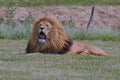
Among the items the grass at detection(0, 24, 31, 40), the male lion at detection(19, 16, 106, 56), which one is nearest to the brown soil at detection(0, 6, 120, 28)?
the grass at detection(0, 24, 31, 40)

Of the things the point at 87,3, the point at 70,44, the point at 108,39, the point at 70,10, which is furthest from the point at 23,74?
the point at 87,3

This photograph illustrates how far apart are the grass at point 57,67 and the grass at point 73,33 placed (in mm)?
6483

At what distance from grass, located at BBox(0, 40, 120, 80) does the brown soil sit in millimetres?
19586

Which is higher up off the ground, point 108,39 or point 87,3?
point 108,39

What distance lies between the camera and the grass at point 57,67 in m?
12.0

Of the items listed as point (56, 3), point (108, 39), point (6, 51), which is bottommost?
point (56, 3)

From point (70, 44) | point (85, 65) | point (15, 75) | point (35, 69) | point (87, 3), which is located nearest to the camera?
point (15, 75)

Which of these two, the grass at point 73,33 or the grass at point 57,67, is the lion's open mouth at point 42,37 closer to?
the grass at point 57,67

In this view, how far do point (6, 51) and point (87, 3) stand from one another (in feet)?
83.7

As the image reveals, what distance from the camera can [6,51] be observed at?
1680 centimetres

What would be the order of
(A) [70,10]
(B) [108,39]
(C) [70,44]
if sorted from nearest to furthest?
(C) [70,44] < (B) [108,39] < (A) [70,10]

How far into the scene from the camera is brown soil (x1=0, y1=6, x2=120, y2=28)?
35.8 metres

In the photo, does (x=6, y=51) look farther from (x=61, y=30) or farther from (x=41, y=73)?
(x=41, y=73)

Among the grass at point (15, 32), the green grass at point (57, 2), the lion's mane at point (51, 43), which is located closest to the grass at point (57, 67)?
the lion's mane at point (51, 43)
